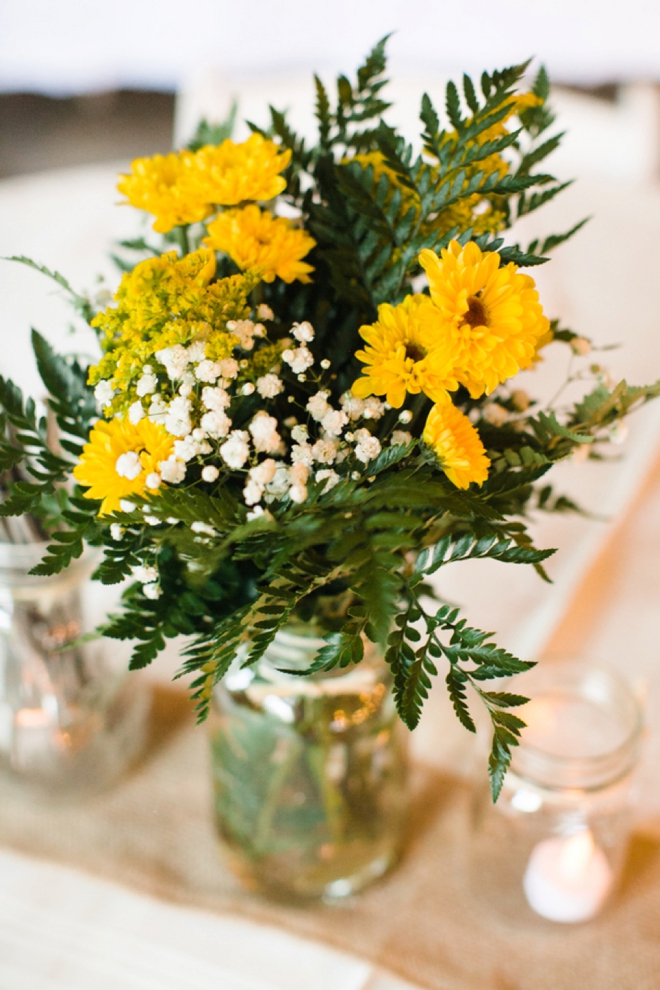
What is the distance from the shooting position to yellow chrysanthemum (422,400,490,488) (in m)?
0.34

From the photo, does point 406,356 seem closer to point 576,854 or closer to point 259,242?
point 259,242

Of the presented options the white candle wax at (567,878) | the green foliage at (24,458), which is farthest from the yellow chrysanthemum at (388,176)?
the white candle wax at (567,878)

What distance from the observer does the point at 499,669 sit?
36cm

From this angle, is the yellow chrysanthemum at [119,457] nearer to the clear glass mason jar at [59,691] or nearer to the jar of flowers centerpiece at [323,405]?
the jar of flowers centerpiece at [323,405]

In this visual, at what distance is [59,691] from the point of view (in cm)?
61

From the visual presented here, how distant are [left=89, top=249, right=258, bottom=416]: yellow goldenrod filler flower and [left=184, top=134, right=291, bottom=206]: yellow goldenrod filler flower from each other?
0.04m

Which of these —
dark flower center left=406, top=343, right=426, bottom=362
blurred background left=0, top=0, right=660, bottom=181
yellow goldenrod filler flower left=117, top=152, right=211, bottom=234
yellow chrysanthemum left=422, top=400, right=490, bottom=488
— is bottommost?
yellow chrysanthemum left=422, top=400, right=490, bottom=488

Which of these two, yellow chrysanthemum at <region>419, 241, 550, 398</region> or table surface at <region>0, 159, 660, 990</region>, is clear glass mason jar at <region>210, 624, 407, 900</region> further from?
yellow chrysanthemum at <region>419, 241, 550, 398</region>

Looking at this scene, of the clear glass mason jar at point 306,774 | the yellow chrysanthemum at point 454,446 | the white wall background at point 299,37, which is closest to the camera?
the yellow chrysanthemum at point 454,446

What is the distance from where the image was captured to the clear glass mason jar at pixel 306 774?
0.53 meters

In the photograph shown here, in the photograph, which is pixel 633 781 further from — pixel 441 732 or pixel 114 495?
pixel 114 495

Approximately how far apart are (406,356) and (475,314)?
36mm

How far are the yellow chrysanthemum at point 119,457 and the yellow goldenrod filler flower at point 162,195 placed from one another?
0.36ft

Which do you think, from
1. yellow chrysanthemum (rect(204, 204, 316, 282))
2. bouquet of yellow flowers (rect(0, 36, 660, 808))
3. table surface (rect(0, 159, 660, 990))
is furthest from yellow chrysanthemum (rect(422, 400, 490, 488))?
table surface (rect(0, 159, 660, 990))
